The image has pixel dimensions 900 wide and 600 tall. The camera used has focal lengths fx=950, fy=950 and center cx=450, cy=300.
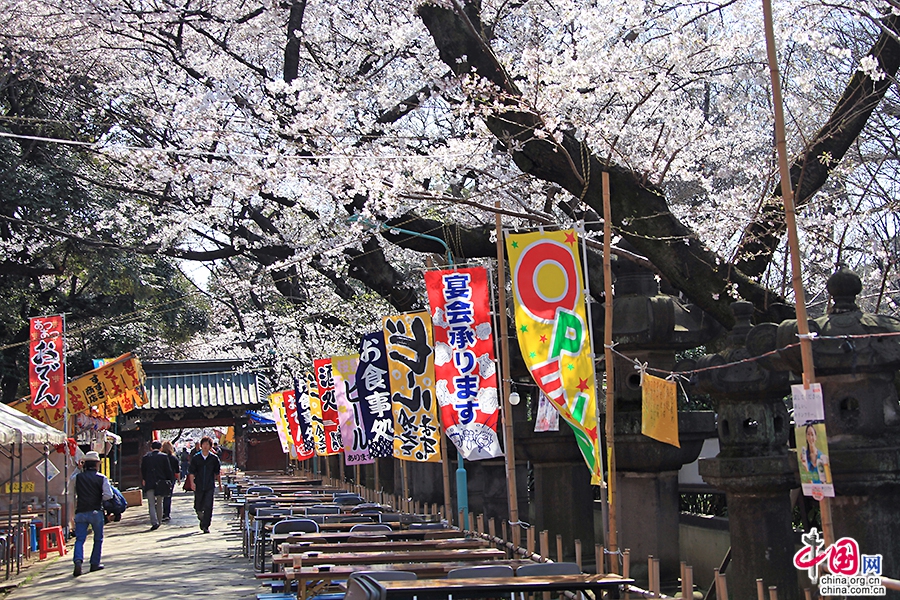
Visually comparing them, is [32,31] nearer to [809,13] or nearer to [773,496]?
[809,13]

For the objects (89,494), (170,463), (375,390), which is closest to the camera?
(89,494)

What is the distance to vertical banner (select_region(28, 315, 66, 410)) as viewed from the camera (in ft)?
63.2

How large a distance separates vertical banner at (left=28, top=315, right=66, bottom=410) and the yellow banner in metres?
14.6

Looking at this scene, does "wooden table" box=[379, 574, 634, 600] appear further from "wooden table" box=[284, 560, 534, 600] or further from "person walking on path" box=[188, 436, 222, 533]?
"person walking on path" box=[188, 436, 222, 533]

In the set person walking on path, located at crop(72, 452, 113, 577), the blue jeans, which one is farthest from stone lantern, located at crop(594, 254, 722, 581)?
the blue jeans

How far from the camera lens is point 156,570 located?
1365 centimetres

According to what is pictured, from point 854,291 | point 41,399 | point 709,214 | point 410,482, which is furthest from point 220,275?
point 854,291

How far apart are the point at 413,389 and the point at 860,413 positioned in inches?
263

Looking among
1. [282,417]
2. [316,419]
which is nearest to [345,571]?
[316,419]

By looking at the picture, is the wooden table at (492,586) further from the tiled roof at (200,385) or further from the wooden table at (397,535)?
the tiled roof at (200,385)

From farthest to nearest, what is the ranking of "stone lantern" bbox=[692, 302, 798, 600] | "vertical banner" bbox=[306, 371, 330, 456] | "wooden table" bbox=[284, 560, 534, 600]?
1. "vertical banner" bbox=[306, 371, 330, 456]
2. "wooden table" bbox=[284, 560, 534, 600]
3. "stone lantern" bbox=[692, 302, 798, 600]

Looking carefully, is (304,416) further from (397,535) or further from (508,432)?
(508,432)

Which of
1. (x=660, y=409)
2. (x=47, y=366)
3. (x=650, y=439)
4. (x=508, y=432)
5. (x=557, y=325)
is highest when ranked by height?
(x=47, y=366)

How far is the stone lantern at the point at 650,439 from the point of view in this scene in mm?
9875
